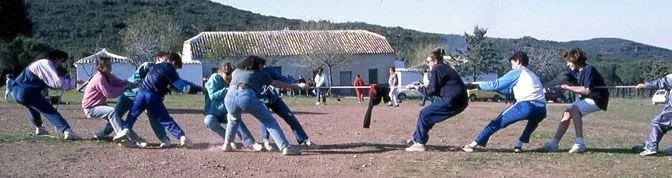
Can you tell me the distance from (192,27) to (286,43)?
143ft

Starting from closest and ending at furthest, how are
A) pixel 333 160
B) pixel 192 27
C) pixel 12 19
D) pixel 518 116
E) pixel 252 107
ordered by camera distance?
pixel 333 160, pixel 252 107, pixel 518 116, pixel 12 19, pixel 192 27

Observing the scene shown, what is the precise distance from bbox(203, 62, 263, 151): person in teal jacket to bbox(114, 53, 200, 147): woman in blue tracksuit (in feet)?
1.06

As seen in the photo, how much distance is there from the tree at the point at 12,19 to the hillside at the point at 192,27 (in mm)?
13866

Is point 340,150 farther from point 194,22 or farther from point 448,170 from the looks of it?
point 194,22

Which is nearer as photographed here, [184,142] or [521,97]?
[521,97]

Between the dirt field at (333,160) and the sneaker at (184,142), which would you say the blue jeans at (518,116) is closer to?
the dirt field at (333,160)

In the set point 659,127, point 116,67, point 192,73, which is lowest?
point 192,73

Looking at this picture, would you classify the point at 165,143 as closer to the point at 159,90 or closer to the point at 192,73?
the point at 159,90

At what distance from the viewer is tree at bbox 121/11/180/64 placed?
195ft

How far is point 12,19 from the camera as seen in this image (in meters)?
58.1

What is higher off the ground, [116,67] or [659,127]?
[659,127]

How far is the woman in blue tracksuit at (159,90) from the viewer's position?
1144 centimetres

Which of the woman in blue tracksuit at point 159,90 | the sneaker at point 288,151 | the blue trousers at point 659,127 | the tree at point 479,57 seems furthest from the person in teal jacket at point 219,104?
the tree at point 479,57

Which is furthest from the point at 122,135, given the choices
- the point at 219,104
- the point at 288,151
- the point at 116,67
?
the point at 116,67
